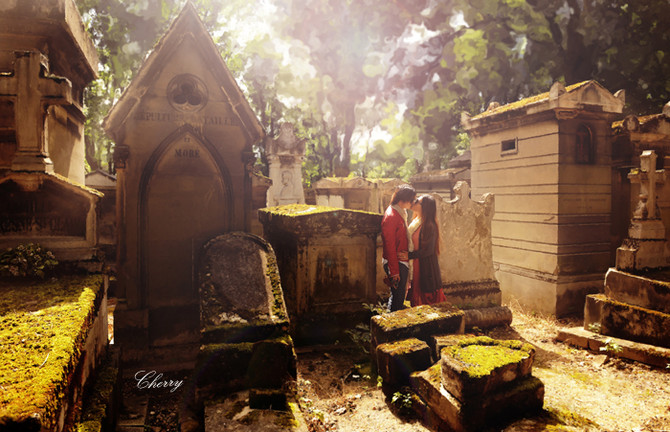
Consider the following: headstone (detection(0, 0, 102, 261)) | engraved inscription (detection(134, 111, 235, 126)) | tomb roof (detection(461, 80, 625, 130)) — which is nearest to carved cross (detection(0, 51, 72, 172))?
headstone (detection(0, 0, 102, 261))

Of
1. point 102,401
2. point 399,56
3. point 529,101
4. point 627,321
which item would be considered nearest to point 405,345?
point 102,401

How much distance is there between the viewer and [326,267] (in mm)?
5293

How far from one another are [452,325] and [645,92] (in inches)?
646

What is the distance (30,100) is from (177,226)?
2069 mm

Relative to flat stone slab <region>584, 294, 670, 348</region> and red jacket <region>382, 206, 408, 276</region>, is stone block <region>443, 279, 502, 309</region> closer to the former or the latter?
flat stone slab <region>584, 294, 670, 348</region>

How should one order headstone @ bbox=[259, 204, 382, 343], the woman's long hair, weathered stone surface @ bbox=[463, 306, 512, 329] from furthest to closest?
weathered stone surface @ bbox=[463, 306, 512, 329] < the woman's long hair < headstone @ bbox=[259, 204, 382, 343]

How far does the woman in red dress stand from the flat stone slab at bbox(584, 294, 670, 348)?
2785 millimetres

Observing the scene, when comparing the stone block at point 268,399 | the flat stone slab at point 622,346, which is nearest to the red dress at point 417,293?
the flat stone slab at point 622,346

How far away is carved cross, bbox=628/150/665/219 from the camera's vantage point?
6582 millimetres

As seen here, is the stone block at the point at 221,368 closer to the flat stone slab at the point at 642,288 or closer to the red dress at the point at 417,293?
the red dress at the point at 417,293

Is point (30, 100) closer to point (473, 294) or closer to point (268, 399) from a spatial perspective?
point (268, 399)

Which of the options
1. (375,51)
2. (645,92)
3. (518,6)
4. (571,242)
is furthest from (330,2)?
(571,242)

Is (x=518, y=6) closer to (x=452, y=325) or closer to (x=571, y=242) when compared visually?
(x=571, y=242)

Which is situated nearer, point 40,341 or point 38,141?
point 40,341
